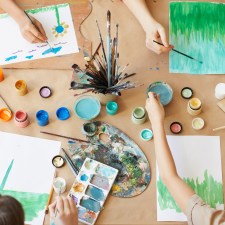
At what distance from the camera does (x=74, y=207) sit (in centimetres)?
124

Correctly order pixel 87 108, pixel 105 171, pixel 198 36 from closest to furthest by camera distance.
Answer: pixel 105 171
pixel 87 108
pixel 198 36

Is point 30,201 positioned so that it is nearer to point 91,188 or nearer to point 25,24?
point 91,188

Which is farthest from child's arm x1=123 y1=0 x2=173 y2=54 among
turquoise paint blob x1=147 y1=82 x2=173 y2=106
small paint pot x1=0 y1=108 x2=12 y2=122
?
small paint pot x1=0 y1=108 x2=12 y2=122

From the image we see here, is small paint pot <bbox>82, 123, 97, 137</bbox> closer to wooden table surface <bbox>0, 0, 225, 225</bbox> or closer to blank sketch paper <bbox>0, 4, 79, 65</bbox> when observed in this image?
wooden table surface <bbox>0, 0, 225, 225</bbox>

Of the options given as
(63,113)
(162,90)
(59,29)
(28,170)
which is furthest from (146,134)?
(59,29)

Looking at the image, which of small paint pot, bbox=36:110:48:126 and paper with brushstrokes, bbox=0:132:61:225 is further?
small paint pot, bbox=36:110:48:126

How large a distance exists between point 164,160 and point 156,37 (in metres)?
0.49

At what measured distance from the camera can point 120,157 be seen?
135 centimetres

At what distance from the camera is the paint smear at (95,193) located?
128 cm

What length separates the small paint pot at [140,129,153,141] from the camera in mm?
1378

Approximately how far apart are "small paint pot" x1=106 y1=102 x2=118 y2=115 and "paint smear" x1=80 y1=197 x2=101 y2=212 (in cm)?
32

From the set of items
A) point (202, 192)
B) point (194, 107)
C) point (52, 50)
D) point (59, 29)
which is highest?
point (59, 29)

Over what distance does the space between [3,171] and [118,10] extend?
78cm

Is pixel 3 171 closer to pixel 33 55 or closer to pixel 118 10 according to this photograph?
pixel 33 55
